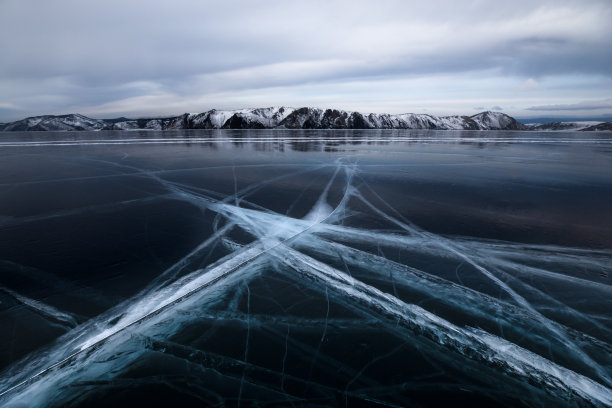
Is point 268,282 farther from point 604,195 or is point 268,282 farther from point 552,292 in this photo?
point 604,195

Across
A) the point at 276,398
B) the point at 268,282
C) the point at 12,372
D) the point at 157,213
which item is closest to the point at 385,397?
the point at 276,398

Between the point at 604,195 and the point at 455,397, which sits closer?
the point at 455,397

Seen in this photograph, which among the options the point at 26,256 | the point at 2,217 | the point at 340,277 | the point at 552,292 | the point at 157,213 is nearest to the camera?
the point at 552,292

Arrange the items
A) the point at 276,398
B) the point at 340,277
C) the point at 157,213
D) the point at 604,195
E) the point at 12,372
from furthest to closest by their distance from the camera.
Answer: the point at 604,195 → the point at 157,213 → the point at 340,277 → the point at 12,372 → the point at 276,398

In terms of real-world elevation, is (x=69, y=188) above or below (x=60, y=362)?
above

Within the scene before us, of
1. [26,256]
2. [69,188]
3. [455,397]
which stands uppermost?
[69,188]

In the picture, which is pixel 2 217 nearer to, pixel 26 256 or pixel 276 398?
pixel 26 256
